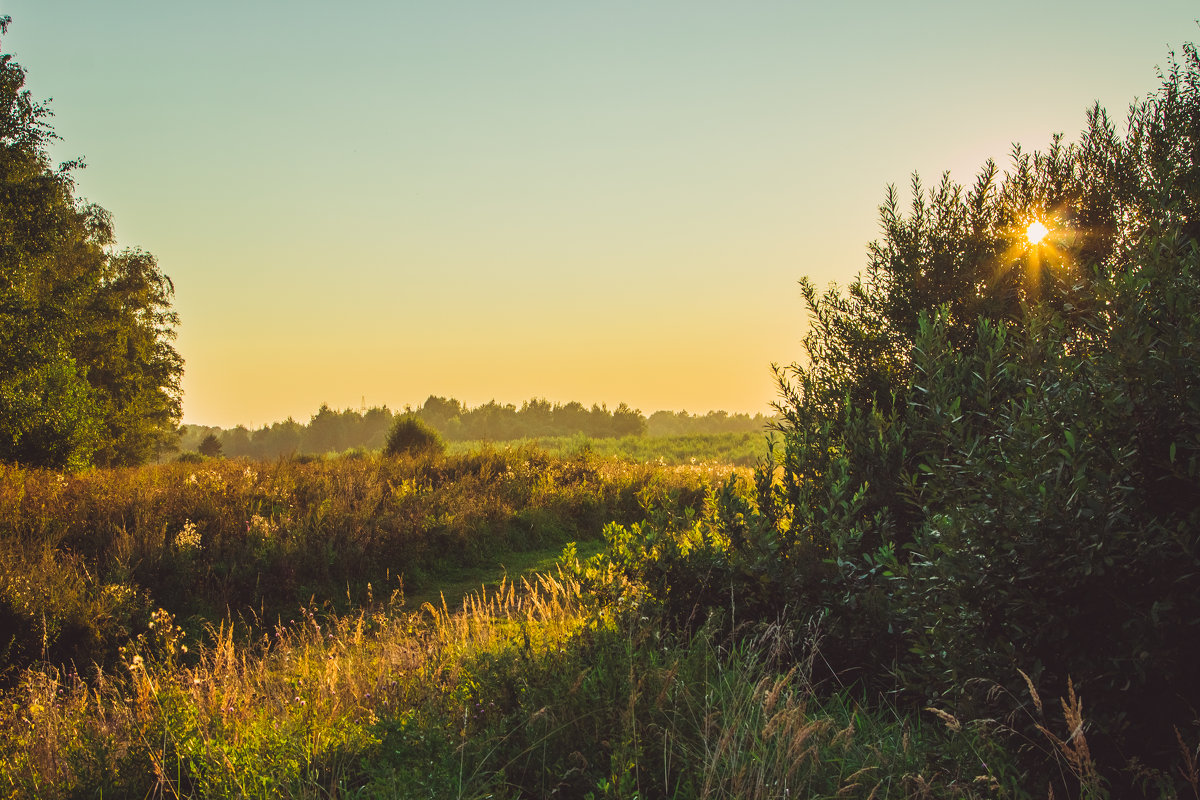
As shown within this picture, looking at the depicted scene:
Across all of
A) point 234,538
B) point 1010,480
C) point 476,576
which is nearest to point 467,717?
point 1010,480

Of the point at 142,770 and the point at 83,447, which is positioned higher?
the point at 83,447

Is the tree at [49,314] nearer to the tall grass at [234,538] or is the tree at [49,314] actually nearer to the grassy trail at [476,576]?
the tall grass at [234,538]

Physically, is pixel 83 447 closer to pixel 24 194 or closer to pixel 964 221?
pixel 24 194

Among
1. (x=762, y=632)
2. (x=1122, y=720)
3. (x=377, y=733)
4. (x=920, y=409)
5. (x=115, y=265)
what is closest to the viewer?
(x=1122, y=720)

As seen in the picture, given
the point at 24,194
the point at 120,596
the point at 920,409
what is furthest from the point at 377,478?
the point at 920,409

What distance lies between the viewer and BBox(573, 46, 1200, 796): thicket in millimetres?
2893

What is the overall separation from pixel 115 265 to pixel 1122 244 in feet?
126

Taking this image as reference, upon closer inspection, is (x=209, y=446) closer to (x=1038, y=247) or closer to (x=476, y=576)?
(x=476, y=576)

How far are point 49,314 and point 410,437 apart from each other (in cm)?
1008

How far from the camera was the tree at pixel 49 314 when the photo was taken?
56.5 ft

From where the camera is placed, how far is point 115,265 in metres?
32.8

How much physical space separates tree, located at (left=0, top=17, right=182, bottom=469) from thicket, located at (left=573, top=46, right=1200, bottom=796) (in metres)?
18.8

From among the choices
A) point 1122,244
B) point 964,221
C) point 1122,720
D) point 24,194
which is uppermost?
point 24,194

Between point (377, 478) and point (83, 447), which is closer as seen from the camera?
point (377, 478)
